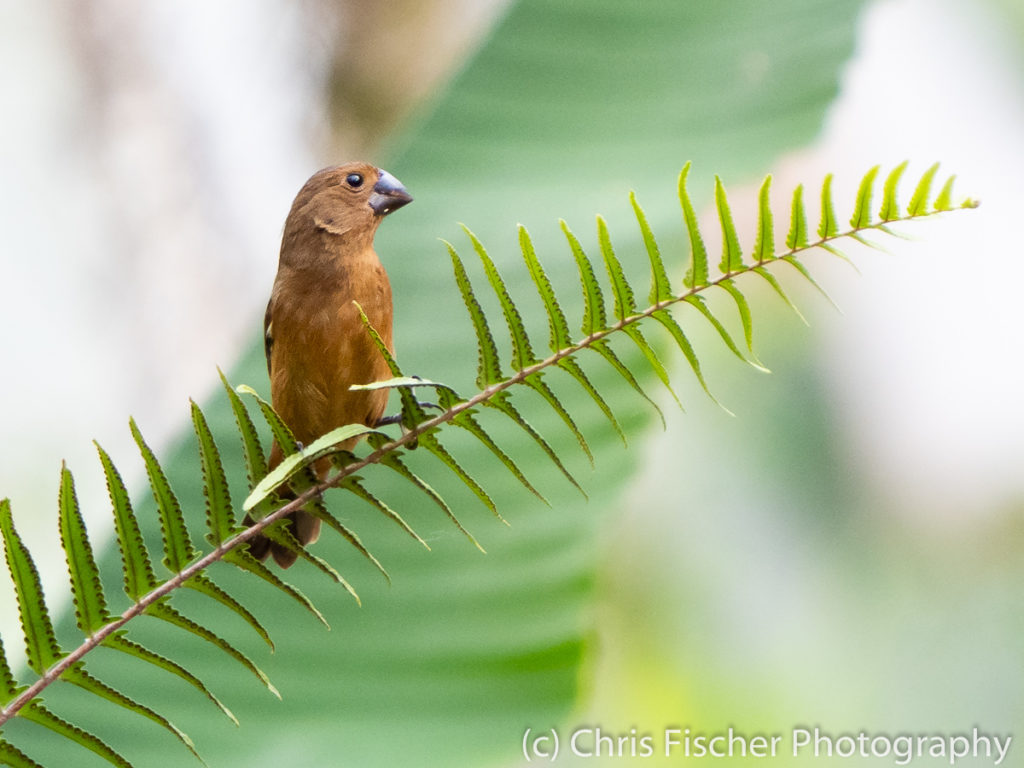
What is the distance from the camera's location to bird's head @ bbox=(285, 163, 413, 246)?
59 centimetres

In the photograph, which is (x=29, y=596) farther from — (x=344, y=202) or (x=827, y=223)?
(x=827, y=223)

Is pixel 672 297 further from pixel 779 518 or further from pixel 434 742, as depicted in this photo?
pixel 779 518

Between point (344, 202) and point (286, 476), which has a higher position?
point (344, 202)

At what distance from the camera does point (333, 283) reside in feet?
1.94

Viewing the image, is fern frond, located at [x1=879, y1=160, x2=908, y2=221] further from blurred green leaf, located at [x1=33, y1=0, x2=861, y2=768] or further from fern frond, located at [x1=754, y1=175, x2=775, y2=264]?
blurred green leaf, located at [x1=33, y1=0, x2=861, y2=768]

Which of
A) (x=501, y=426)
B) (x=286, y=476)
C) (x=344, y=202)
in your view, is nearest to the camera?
(x=286, y=476)

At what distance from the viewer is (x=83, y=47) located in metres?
2.07

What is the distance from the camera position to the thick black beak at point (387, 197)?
585mm

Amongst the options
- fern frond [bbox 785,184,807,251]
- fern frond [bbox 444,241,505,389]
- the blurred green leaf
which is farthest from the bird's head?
the blurred green leaf

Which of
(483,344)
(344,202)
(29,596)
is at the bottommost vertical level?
(29,596)

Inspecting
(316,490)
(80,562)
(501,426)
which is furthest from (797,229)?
(501,426)

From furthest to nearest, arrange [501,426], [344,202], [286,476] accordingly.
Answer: [501,426] < [344,202] < [286,476]

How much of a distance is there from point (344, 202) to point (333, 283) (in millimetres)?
49

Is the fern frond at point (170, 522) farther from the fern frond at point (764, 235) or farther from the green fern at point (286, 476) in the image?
the fern frond at point (764, 235)
